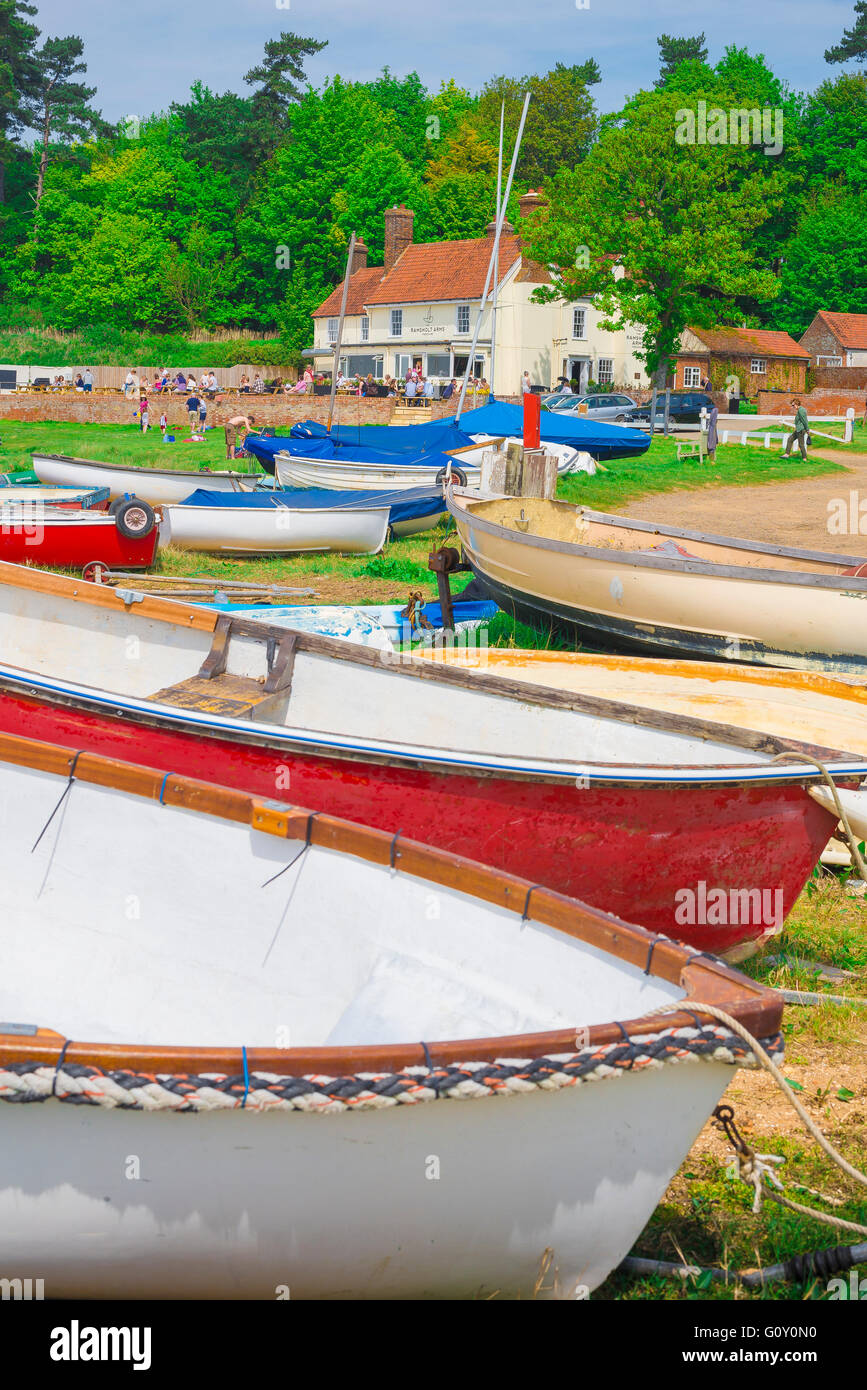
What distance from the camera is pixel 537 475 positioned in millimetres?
12469

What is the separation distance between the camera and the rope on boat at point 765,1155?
3158 mm

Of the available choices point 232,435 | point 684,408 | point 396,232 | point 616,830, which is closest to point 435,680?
point 616,830

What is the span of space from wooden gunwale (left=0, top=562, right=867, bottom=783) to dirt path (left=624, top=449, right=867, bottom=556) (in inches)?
487

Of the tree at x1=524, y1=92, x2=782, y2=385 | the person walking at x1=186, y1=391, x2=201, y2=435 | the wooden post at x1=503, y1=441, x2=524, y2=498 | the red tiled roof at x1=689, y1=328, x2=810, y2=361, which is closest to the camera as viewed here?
the wooden post at x1=503, y1=441, x2=524, y2=498

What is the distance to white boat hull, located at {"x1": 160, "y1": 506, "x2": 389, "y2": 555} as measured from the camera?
17344mm

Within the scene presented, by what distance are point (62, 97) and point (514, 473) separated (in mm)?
82804

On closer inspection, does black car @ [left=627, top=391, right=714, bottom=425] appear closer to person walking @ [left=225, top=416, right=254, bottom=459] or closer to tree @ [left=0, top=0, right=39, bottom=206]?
person walking @ [left=225, top=416, right=254, bottom=459]

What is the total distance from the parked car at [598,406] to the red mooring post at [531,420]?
1110 inches

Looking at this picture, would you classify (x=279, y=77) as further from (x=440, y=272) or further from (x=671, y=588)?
(x=671, y=588)

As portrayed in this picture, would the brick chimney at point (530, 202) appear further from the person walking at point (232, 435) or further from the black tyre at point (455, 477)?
the black tyre at point (455, 477)

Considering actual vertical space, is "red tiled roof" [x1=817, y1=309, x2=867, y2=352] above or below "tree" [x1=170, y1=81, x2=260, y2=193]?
below

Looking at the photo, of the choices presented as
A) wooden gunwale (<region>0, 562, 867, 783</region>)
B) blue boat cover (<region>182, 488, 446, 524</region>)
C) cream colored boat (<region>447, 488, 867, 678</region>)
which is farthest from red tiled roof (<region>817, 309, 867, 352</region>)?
wooden gunwale (<region>0, 562, 867, 783</region>)
